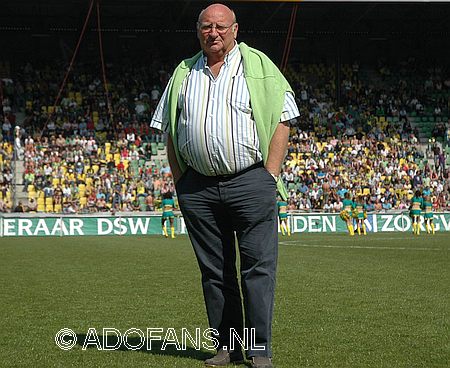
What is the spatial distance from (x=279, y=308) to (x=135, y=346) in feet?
8.47

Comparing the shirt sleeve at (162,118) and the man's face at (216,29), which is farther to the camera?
the shirt sleeve at (162,118)

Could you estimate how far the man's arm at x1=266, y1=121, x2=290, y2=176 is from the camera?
5.59 meters

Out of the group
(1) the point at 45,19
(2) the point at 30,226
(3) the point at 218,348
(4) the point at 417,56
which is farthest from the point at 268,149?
(4) the point at 417,56

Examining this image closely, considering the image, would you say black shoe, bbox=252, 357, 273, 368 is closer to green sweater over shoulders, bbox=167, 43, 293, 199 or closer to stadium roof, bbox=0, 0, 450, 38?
green sweater over shoulders, bbox=167, 43, 293, 199

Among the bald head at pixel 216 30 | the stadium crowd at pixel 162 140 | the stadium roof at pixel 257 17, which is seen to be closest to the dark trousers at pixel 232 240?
the bald head at pixel 216 30

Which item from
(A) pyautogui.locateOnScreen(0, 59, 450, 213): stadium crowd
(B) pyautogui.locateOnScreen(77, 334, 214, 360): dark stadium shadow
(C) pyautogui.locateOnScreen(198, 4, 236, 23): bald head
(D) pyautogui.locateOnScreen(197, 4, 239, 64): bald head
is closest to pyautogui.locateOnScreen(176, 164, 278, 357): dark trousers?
(B) pyautogui.locateOnScreen(77, 334, 214, 360): dark stadium shadow

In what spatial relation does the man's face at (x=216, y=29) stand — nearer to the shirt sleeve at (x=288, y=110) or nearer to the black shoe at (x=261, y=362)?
the shirt sleeve at (x=288, y=110)

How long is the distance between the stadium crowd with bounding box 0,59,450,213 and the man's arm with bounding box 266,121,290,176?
96.6 ft

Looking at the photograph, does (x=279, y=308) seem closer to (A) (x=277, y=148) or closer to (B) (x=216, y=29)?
(A) (x=277, y=148)

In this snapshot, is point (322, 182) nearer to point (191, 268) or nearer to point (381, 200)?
point (381, 200)

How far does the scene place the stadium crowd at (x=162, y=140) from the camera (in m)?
36.3

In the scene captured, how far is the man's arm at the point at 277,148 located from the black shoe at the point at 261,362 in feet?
3.66

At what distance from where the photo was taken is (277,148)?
18.4ft

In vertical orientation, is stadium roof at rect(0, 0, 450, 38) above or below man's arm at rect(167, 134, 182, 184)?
above
